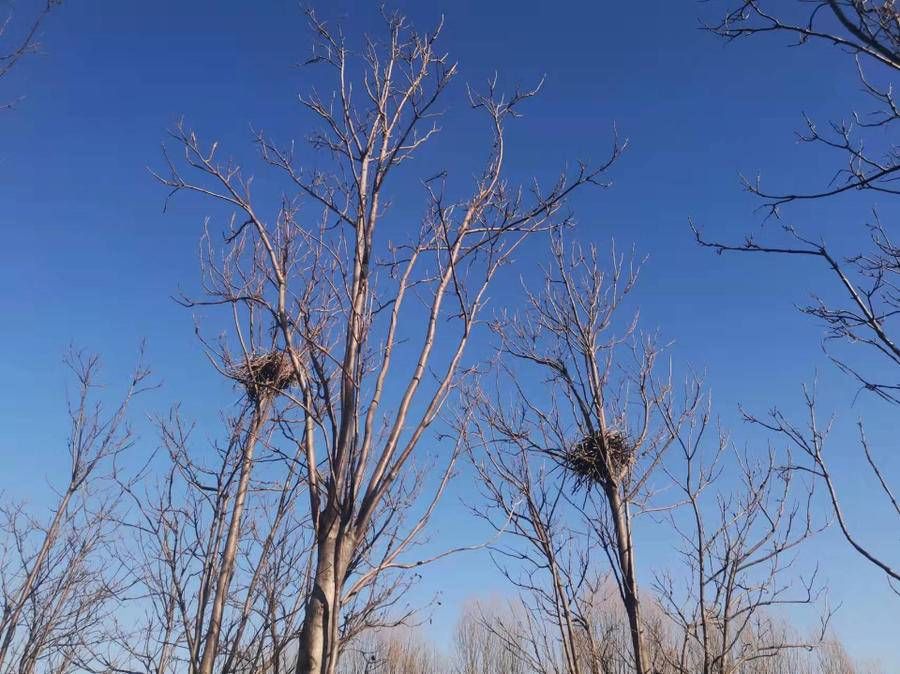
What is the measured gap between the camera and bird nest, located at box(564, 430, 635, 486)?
557 centimetres

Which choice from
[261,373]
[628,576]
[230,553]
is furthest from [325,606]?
[261,373]

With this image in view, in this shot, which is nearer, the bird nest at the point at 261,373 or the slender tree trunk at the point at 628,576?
the slender tree trunk at the point at 628,576

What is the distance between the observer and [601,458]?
5.61 metres

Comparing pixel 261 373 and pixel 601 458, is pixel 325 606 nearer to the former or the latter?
pixel 601 458

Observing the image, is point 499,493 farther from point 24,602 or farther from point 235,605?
point 24,602

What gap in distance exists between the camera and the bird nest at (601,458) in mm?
5570

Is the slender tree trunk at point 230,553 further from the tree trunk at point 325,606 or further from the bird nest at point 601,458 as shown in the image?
the tree trunk at point 325,606

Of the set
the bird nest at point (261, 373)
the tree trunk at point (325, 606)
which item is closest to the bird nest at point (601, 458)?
the bird nest at point (261, 373)

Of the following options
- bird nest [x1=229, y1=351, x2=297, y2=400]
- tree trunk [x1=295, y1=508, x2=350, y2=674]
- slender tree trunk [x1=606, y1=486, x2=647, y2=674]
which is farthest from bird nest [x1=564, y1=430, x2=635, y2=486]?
tree trunk [x1=295, y1=508, x2=350, y2=674]

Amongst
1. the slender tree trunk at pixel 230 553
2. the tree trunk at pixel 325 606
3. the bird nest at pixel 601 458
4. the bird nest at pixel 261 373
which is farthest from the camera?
the bird nest at pixel 261 373

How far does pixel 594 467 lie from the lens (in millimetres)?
5746

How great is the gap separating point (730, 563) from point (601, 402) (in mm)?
1593

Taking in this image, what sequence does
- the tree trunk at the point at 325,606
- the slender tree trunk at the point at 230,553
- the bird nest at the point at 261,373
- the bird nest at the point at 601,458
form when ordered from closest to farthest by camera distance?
the tree trunk at the point at 325,606 < the bird nest at the point at 601,458 < the slender tree trunk at the point at 230,553 < the bird nest at the point at 261,373

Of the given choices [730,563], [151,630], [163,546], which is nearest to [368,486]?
[730,563]
